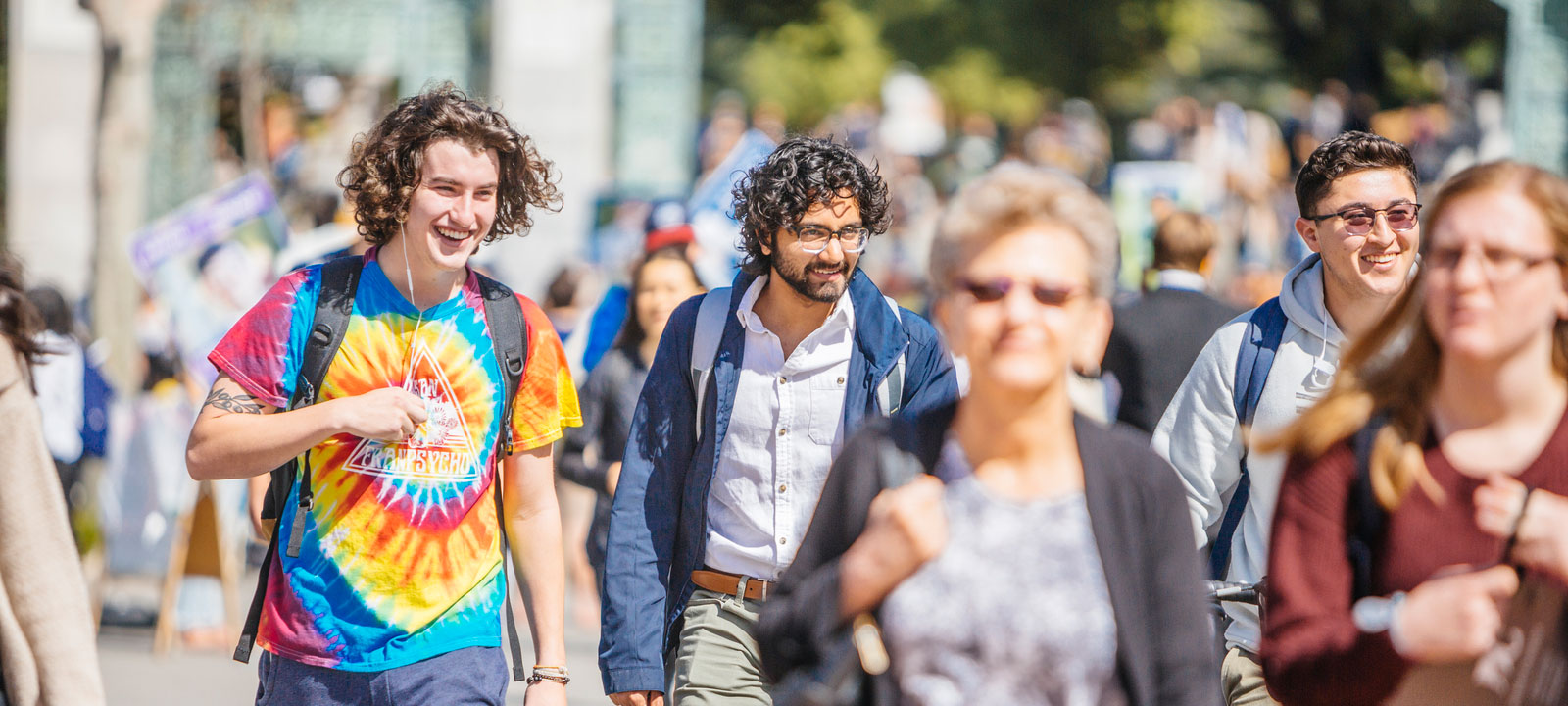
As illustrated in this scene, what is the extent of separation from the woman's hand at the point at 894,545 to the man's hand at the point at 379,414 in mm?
1472

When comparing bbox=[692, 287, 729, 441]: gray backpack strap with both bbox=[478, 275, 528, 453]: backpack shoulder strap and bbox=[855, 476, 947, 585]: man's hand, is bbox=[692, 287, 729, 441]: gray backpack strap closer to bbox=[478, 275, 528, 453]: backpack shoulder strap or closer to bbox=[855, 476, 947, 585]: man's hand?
bbox=[478, 275, 528, 453]: backpack shoulder strap

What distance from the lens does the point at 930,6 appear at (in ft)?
96.7

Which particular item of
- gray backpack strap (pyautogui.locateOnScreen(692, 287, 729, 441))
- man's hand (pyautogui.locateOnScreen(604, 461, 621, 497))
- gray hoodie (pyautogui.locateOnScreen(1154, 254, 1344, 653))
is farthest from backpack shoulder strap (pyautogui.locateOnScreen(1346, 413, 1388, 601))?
man's hand (pyautogui.locateOnScreen(604, 461, 621, 497))

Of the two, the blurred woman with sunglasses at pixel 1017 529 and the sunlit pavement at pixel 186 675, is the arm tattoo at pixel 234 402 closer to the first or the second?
the blurred woman with sunglasses at pixel 1017 529

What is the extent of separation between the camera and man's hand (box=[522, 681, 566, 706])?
4102mm

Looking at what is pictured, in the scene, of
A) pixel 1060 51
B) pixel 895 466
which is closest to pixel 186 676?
pixel 895 466

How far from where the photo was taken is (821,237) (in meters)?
4.66

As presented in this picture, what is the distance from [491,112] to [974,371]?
6.34ft

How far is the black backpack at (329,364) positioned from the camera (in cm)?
393

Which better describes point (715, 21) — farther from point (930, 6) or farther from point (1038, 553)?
point (1038, 553)

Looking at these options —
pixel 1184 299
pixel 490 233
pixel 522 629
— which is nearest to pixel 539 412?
pixel 490 233

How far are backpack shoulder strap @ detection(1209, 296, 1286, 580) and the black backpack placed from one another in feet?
5.84

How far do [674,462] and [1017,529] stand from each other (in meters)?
2.06

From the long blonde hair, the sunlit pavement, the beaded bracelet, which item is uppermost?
the long blonde hair
